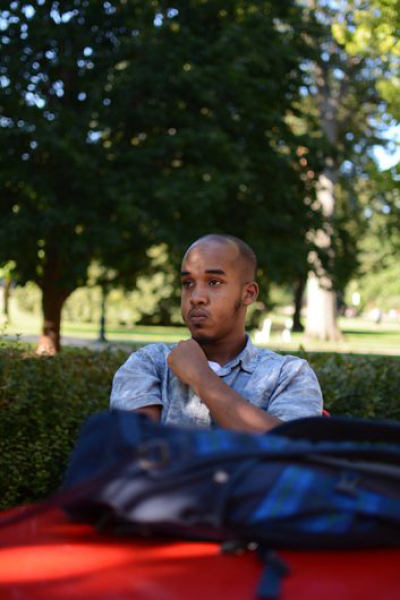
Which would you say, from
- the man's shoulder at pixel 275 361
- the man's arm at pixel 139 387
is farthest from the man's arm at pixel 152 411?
the man's shoulder at pixel 275 361

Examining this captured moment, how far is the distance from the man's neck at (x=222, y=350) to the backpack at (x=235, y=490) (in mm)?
1402

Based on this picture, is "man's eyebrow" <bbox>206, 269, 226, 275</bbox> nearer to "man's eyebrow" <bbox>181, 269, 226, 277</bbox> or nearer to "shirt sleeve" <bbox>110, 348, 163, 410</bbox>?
"man's eyebrow" <bbox>181, 269, 226, 277</bbox>

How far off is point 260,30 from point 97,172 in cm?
369

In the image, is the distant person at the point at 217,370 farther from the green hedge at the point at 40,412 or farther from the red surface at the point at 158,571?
the green hedge at the point at 40,412

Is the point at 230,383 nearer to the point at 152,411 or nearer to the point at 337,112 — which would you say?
the point at 152,411

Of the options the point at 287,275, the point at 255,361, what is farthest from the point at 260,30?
the point at 255,361

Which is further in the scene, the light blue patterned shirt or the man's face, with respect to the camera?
the man's face

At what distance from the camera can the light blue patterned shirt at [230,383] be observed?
8.34 feet

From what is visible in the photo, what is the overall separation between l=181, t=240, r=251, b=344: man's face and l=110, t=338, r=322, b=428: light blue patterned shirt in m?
0.14

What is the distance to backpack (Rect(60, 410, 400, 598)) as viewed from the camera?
137cm

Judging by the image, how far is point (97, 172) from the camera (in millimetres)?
12414

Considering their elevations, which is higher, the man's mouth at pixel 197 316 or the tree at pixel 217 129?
the tree at pixel 217 129

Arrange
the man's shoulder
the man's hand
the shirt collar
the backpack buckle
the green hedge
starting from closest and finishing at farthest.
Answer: the backpack buckle, the man's hand, the man's shoulder, the shirt collar, the green hedge

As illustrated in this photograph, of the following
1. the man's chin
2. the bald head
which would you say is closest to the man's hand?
the man's chin
